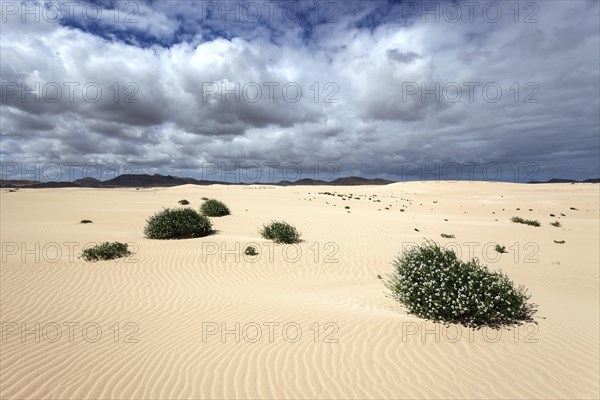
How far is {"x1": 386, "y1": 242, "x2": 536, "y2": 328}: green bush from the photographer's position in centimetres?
643

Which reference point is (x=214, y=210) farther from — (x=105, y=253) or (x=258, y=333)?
(x=258, y=333)

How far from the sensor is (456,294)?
662 cm

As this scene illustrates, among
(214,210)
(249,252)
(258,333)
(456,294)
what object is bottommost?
(258,333)

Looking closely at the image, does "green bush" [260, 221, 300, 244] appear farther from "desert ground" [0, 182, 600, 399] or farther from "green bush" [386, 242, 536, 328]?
"green bush" [386, 242, 536, 328]

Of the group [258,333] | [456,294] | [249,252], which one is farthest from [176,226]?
[456,294]

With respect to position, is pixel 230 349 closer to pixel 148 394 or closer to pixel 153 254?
pixel 148 394

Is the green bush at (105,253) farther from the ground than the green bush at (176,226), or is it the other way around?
the green bush at (176,226)

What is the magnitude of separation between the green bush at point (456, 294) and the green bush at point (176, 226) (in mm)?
12119

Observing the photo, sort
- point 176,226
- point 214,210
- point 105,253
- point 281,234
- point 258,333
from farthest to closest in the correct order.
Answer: point 214,210 → point 176,226 → point 281,234 → point 105,253 → point 258,333

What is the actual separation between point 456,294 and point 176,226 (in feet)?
44.5

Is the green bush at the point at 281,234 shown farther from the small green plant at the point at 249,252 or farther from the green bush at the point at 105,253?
the green bush at the point at 105,253

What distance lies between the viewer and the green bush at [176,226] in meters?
16.1

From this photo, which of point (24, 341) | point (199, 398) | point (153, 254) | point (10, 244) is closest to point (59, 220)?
point (10, 244)

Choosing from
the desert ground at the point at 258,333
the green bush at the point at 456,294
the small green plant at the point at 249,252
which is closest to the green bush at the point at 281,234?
the desert ground at the point at 258,333
